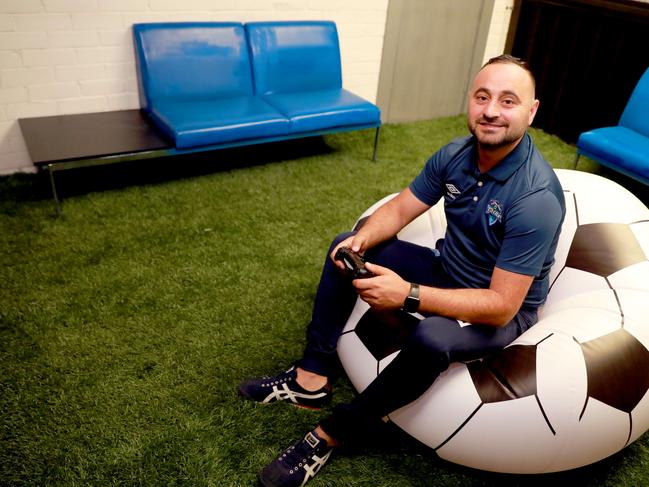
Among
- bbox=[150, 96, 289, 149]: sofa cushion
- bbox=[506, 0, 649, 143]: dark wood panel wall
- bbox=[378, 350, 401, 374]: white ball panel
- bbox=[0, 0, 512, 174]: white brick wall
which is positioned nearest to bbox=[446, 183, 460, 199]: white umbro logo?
bbox=[378, 350, 401, 374]: white ball panel

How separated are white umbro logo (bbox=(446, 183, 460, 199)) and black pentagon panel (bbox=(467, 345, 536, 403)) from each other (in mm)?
495

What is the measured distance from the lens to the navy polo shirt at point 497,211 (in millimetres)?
1448

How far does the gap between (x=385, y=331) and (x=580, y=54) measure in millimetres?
3506

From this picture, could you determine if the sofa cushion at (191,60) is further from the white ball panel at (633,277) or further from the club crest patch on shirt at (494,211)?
the white ball panel at (633,277)

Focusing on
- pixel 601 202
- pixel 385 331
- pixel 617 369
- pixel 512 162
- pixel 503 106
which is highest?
pixel 503 106

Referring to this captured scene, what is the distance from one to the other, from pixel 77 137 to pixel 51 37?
609 mm

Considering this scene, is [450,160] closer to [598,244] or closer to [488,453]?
[598,244]

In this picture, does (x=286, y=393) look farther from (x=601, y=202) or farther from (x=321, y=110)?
(x=321, y=110)

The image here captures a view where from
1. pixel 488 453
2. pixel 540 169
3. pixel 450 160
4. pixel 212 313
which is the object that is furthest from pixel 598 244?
pixel 212 313

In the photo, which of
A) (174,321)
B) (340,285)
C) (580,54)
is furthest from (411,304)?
(580,54)

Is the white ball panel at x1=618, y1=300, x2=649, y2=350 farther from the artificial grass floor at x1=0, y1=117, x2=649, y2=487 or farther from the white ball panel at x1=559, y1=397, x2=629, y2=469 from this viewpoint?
the artificial grass floor at x1=0, y1=117, x2=649, y2=487

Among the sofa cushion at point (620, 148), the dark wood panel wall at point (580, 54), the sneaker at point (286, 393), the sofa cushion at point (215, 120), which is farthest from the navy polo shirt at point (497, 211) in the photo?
the dark wood panel wall at point (580, 54)

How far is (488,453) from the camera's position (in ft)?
4.85

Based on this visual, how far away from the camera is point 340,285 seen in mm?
1777
